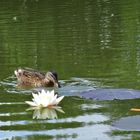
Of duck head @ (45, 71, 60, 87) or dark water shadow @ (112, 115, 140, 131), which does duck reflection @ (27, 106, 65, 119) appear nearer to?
dark water shadow @ (112, 115, 140, 131)

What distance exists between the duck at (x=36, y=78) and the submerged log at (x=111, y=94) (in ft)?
3.75

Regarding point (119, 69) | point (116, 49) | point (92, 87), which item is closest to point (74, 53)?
point (116, 49)

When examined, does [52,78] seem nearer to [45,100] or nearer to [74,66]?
[74,66]

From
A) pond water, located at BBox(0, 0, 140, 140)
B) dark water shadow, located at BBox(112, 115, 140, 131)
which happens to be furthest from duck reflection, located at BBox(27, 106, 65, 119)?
dark water shadow, located at BBox(112, 115, 140, 131)

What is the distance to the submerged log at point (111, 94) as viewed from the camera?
9.35m

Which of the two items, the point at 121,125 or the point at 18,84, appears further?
the point at 18,84

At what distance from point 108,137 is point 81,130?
1.73 ft

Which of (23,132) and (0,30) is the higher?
(0,30)

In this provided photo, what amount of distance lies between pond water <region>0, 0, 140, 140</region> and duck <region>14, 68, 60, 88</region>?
18 cm

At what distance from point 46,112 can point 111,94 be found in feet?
4.27

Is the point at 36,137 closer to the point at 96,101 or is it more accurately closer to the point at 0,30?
the point at 96,101

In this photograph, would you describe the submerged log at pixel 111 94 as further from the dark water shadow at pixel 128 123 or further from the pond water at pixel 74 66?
the dark water shadow at pixel 128 123

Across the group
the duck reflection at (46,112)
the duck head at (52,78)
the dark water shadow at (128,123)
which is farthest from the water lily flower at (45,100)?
the duck head at (52,78)

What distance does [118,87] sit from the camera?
10422mm
